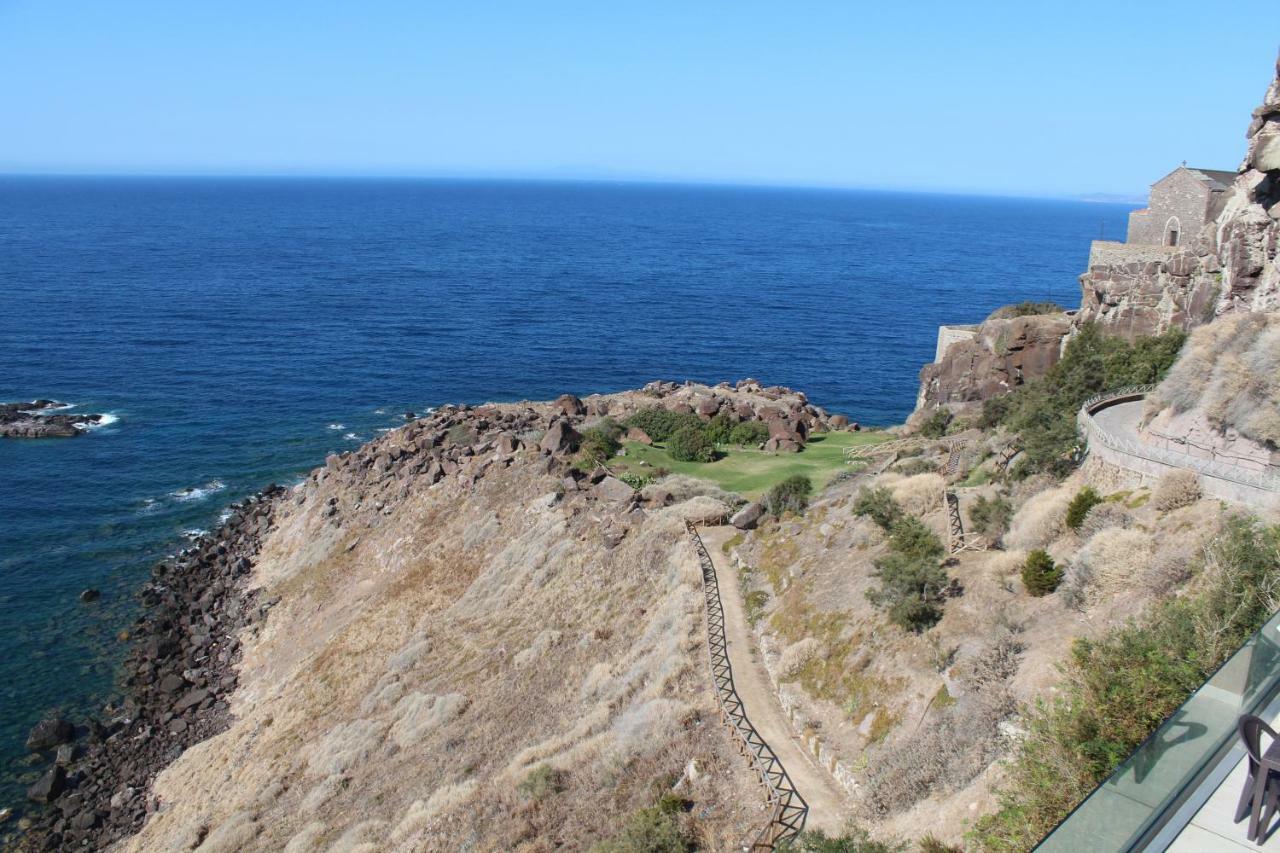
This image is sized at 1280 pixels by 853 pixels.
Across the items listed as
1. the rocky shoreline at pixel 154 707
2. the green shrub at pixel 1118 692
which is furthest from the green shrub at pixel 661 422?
the green shrub at pixel 1118 692

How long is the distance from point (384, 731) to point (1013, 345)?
35.1 metres

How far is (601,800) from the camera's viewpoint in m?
19.9

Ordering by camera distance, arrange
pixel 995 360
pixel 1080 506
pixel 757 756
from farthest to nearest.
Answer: pixel 995 360, pixel 1080 506, pixel 757 756

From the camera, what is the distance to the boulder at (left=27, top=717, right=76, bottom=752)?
33531 millimetres

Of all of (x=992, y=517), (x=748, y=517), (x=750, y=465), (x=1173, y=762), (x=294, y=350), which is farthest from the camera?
(x=294, y=350)

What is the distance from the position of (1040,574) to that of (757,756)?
25.3 feet

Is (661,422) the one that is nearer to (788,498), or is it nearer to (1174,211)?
(788,498)

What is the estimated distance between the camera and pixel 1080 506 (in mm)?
22969

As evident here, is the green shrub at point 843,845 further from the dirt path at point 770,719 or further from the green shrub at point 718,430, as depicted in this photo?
the green shrub at point 718,430

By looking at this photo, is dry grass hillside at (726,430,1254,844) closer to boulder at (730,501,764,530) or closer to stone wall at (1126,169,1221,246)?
boulder at (730,501,764,530)

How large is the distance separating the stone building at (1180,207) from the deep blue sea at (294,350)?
32.2 meters

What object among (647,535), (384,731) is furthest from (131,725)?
(647,535)

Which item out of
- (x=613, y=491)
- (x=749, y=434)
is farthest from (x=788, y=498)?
(x=749, y=434)

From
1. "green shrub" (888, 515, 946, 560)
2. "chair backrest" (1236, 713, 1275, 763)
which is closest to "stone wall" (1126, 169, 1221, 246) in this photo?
"green shrub" (888, 515, 946, 560)
